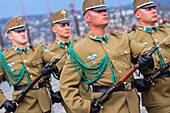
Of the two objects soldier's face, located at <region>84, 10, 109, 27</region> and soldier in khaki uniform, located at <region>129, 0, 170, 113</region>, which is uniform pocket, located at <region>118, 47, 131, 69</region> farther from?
soldier in khaki uniform, located at <region>129, 0, 170, 113</region>

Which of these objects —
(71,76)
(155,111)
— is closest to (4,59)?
(71,76)

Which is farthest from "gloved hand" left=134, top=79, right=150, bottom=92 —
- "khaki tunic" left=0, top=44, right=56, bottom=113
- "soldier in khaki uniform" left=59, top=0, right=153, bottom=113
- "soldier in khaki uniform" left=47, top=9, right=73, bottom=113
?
"soldier in khaki uniform" left=47, top=9, right=73, bottom=113

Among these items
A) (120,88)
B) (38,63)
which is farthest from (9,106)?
(120,88)

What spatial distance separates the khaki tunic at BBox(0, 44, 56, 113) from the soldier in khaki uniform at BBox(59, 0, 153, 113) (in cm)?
132

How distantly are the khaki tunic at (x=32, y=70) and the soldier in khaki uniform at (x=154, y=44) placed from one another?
1.56 meters

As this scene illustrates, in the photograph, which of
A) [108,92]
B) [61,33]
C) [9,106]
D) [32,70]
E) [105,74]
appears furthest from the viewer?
[61,33]

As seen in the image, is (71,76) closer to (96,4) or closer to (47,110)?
(96,4)

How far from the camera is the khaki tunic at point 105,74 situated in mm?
2846

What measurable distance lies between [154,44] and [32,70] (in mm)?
1965

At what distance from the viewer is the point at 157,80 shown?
359 centimetres

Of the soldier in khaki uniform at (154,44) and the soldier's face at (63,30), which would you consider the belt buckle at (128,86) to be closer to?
the soldier in khaki uniform at (154,44)

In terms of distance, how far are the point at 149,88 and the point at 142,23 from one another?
1.02 metres

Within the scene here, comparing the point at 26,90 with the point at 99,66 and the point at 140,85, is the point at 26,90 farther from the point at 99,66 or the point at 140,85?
the point at 140,85

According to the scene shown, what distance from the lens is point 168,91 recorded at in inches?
142
